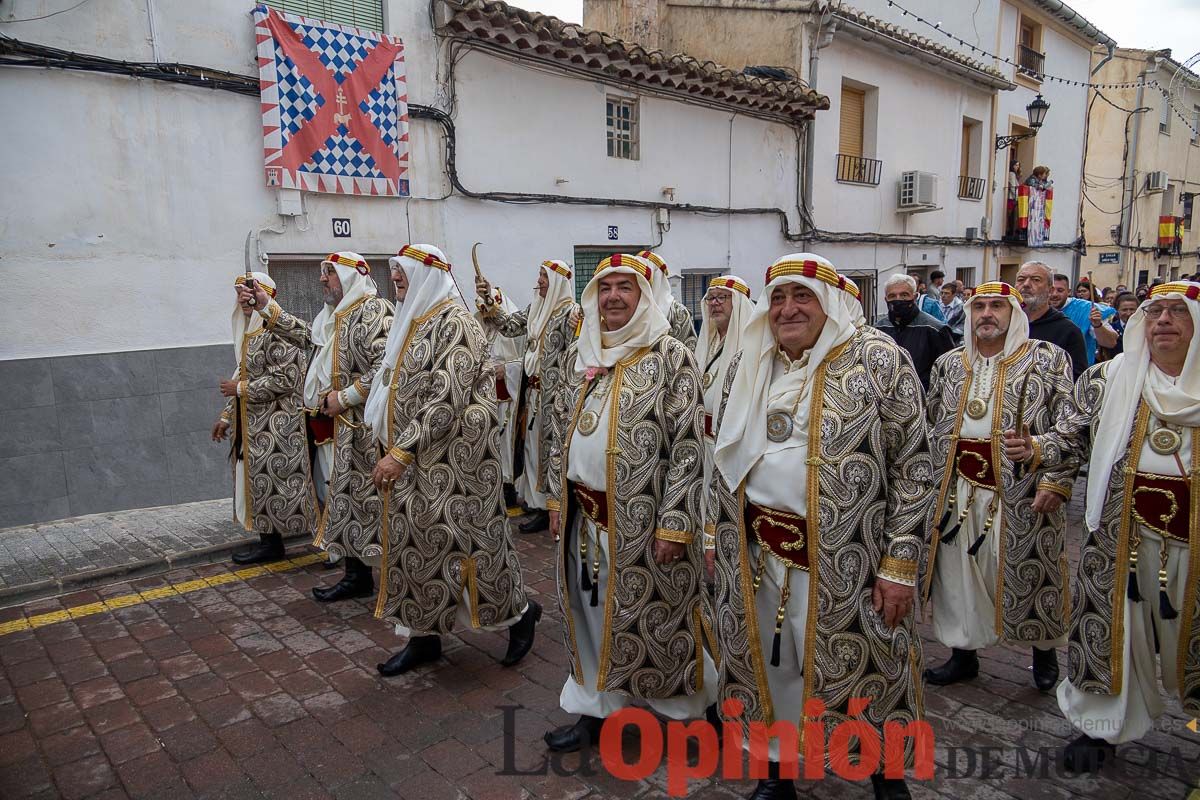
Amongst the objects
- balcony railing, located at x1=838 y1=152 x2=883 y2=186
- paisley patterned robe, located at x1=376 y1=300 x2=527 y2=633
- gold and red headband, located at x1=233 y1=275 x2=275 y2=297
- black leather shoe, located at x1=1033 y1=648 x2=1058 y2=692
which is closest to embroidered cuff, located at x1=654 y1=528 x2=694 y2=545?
paisley patterned robe, located at x1=376 y1=300 x2=527 y2=633

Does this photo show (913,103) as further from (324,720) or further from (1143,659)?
(324,720)

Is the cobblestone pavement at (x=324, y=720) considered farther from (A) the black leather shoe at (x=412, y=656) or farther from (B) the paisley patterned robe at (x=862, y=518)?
(B) the paisley patterned robe at (x=862, y=518)

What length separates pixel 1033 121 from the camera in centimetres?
1568

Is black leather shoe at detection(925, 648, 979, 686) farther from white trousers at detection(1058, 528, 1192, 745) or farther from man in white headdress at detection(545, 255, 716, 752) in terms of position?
man in white headdress at detection(545, 255, 716, 752)

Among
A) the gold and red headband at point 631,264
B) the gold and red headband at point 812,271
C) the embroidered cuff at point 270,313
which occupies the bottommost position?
the embroidered cuff at point 270,313

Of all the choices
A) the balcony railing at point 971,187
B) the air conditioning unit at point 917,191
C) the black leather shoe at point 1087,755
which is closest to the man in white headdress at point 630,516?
the black leather shoe at point 1087,755

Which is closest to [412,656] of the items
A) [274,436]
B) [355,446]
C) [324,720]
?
[324,720]

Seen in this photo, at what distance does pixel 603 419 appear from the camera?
3.25 m

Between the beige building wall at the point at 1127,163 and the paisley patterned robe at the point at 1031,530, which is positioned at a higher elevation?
the beige building wall at the point at 1127,163

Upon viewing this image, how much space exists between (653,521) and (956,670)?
2027 mm

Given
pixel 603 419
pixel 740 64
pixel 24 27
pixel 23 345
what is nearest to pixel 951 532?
pixel 603 419

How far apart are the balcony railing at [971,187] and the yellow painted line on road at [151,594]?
16.0 metres

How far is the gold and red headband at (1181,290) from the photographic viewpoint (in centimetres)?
298

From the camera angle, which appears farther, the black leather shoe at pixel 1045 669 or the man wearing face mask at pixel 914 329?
the man wearing face mask at pixel 914 329
